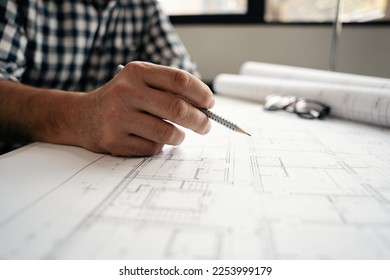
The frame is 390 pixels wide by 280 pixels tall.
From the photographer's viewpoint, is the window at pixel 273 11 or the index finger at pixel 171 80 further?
the window at pixel 273 11

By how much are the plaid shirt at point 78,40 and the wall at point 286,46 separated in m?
0.64

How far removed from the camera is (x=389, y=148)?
1.84 feet

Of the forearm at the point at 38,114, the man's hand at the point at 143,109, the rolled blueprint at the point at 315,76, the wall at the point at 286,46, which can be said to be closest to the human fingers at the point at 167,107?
the man's hand at the point at 143,109

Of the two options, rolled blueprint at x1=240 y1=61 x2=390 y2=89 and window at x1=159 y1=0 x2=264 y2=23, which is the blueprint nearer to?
rolled blueprint at x1=240 y1=61 x2=390 y2=89

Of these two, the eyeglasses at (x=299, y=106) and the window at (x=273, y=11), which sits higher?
the window at (x=273, y=11)

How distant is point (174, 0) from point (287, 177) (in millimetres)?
1734

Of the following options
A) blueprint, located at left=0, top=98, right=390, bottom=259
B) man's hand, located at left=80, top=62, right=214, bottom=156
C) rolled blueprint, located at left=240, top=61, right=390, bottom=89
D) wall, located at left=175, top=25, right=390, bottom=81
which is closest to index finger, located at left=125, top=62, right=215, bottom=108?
man's hand, located at left=80, top=62, right=214, bottom=156

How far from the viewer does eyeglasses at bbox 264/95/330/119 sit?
83cm

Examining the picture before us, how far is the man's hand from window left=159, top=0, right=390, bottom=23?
139 centimetres

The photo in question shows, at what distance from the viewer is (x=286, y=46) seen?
5.33 ft

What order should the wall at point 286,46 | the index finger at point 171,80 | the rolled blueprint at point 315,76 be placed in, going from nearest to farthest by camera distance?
the index finger at point 171,80 → the rolled blueprint at point 315,76 → the wall at point 286,46

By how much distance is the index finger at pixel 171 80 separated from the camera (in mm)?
469

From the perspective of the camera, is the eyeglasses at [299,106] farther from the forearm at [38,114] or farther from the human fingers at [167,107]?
the forearm at [38,114]
